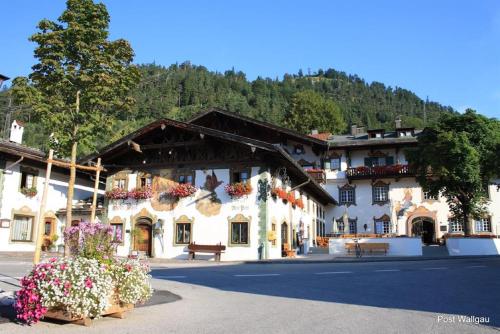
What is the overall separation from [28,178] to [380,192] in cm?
2678

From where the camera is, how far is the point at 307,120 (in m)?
63.3

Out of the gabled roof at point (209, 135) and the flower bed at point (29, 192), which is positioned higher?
the gabled roof at point (209, 135)

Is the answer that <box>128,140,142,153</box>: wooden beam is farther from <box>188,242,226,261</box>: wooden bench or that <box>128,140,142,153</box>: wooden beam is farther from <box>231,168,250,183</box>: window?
<box>188,242,226,261</box>: wooden bench

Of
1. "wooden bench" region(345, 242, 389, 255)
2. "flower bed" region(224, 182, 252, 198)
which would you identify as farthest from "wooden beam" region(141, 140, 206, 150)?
"wooden bench" region(345, 242, 389, 255)

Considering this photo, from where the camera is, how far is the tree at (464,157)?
28.6 m

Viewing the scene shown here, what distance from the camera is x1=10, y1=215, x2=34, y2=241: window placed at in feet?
90.5

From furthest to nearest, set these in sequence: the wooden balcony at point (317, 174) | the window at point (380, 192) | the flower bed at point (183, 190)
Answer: the window at point (380, 192)
the wooden balcony at point (317, 174)
the flower bed at point (183, 190)

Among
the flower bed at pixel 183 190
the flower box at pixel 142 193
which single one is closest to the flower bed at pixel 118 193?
the flower box at pixel 142 193

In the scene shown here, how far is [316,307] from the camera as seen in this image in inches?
Result: 346


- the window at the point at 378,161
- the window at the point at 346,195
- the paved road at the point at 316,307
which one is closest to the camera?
the paved road at the point at 316,307

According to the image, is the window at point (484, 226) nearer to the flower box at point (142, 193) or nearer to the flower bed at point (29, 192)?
the flower box at point (142, 193)

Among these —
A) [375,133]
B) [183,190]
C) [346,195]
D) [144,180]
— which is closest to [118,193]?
[144,180]

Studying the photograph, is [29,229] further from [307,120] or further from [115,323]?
[307,120]

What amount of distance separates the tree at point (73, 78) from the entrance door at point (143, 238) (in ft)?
28.9
